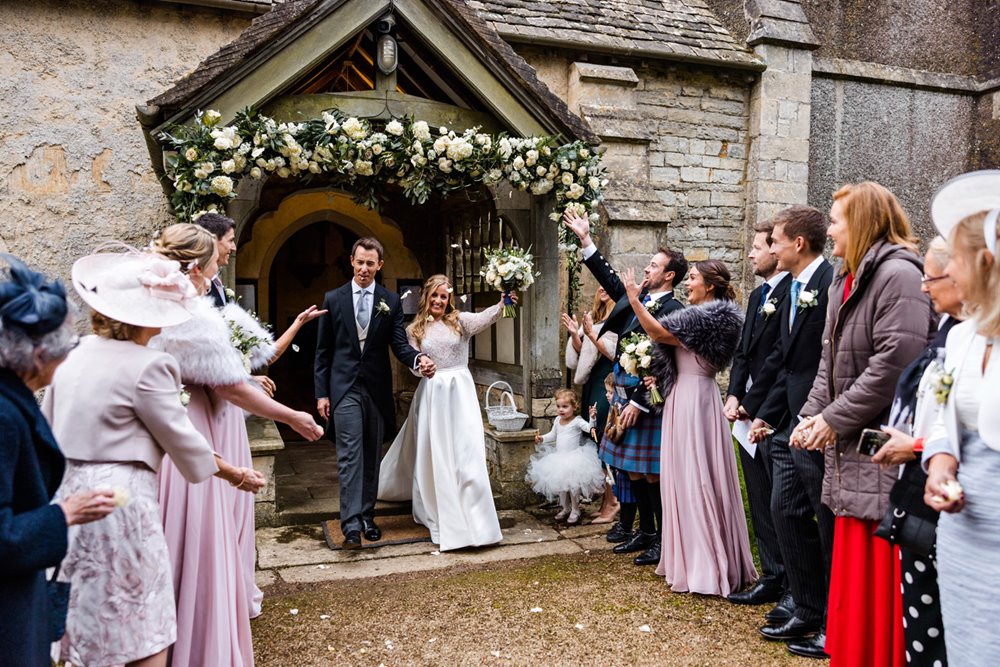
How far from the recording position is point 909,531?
2742 mm

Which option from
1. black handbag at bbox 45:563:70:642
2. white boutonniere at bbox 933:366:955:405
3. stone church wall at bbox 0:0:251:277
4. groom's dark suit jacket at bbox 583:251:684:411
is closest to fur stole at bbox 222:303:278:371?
black handbag at bbox 45:563:70:642

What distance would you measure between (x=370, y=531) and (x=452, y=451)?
2.89ft

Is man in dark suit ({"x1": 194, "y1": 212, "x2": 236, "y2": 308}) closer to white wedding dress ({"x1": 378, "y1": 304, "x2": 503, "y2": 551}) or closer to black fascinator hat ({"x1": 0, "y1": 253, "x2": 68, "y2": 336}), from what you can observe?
white wedding dress ({"x1": 378, "y1": 304, "x2": 503, "y2": 551})

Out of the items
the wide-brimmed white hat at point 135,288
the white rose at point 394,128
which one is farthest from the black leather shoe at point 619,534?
the wide-brimmed white hat at point 135,288

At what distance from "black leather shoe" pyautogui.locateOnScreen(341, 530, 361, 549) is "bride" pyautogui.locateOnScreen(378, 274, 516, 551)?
0.58 meters

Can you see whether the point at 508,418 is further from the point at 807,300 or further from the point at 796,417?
the point at 807,300

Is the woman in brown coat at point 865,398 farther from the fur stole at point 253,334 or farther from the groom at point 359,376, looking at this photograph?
the groom at point 359,376

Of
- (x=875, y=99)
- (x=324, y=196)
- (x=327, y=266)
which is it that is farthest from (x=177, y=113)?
(x=875, y=99)

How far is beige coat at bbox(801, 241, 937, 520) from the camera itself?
331 cm

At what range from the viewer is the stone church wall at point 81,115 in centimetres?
720

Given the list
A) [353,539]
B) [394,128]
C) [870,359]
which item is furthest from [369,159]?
[870,359]

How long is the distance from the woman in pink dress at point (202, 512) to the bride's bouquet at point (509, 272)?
283cm

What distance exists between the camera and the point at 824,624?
4172 millimetres

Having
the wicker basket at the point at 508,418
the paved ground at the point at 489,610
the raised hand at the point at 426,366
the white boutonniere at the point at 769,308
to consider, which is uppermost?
the white boutonniere at the point at 769,308
